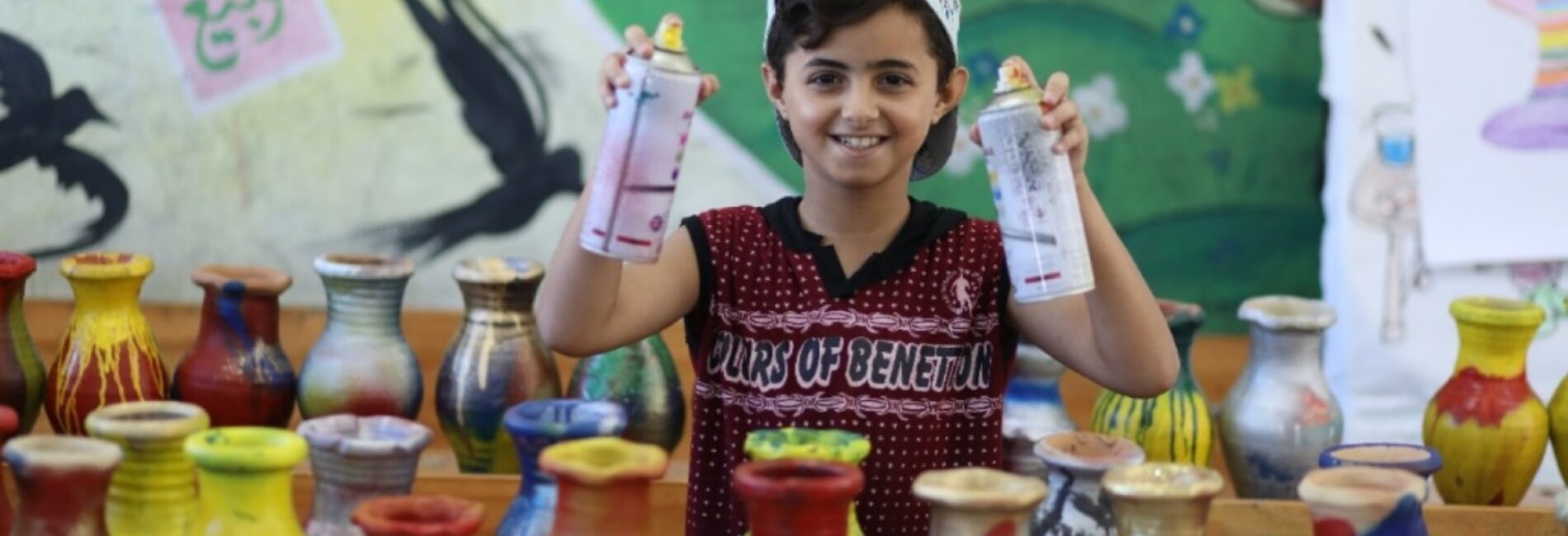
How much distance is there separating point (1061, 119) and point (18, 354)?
120 cm

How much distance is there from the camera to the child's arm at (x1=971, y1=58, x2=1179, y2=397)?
1.29 m

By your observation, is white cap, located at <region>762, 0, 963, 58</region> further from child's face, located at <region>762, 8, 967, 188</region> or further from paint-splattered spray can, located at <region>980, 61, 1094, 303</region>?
paint-splattered spray can, located at <region>980, 61, 1094, 303</region>

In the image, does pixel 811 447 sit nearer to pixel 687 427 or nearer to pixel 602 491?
pixel 602 491

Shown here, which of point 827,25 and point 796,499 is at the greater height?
point 827,25

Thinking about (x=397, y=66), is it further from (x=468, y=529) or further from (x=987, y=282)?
(x=468, y=529)

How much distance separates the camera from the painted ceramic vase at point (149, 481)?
117cm

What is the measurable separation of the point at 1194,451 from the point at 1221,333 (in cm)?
57

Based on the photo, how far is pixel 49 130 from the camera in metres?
2.47

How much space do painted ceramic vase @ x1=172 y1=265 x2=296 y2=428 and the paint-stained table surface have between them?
0.09m

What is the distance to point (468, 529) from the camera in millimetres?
1067

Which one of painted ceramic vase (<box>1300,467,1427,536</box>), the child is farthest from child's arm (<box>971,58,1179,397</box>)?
painted ceramic vase (<box>1300,467,1427,536</box>)

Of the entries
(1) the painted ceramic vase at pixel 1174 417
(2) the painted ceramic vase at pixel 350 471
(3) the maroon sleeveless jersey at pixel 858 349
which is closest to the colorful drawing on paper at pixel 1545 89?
(1) the painted ceramic vase at pixel 1174 417

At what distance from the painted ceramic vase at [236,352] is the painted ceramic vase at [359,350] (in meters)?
0.04

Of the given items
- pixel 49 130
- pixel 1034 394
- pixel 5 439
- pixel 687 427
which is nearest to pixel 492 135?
pixel 687 427
